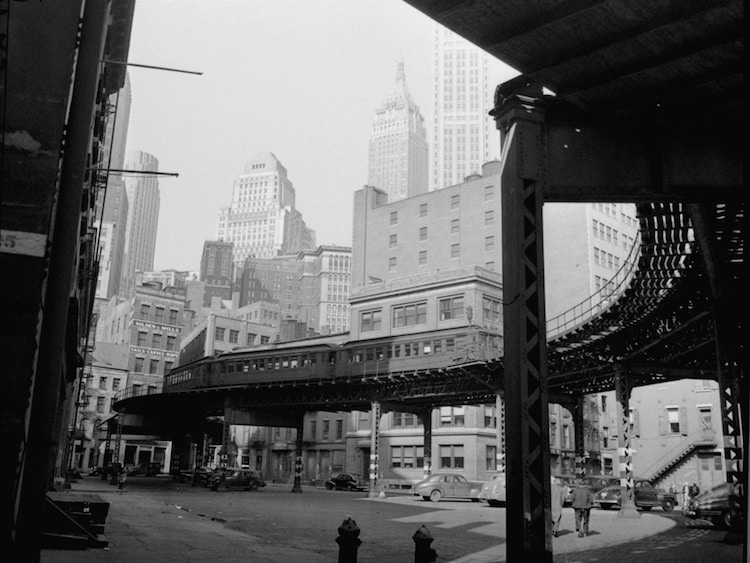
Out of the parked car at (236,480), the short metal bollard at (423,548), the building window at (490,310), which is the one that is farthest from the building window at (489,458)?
the short metal bollard at (423,548)

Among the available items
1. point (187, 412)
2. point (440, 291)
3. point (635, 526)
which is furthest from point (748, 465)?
point (187, 412)

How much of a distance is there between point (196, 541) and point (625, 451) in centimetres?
2190

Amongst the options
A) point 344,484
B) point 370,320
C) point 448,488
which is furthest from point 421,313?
point 448,488

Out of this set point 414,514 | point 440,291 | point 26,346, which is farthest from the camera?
point 440,291

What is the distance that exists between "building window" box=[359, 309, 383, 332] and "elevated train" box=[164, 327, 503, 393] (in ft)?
49.4

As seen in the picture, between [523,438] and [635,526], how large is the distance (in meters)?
18.6

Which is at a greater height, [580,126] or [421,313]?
[421,313]

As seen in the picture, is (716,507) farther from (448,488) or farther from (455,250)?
(455,250)

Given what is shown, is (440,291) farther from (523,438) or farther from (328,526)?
(523,438)

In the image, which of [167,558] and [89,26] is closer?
[89,26]

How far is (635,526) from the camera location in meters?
25.3

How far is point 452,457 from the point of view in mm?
59844

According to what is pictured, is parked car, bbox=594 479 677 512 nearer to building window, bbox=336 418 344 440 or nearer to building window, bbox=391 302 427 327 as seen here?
building window, bbox=391 302 427 327

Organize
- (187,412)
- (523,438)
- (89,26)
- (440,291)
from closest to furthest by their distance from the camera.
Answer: (89,26) < (523,438) < (440,291) < (187,412)
